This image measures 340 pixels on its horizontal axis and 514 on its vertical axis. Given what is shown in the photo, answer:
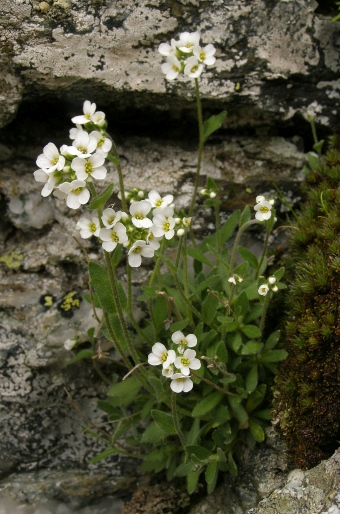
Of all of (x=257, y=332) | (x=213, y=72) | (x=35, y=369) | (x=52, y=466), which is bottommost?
(x=52, y=466)

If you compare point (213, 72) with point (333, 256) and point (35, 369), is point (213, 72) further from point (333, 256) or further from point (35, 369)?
point (35, 369)

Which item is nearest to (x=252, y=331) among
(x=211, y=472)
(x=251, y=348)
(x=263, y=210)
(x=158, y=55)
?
(x=251, y=348)

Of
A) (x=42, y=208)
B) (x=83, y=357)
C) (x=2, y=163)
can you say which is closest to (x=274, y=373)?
(x=83, y=357)

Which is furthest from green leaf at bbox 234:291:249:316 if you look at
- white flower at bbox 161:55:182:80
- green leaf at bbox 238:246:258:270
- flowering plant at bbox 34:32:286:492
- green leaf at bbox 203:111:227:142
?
white flower at bbox 161:55:182:80

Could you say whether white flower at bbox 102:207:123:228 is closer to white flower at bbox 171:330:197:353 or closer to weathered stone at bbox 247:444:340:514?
white flower at bbox 171:330:197:353

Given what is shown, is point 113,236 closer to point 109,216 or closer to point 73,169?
point 109,216

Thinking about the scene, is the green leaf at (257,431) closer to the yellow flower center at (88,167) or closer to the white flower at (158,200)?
the white flower at (158,200)
